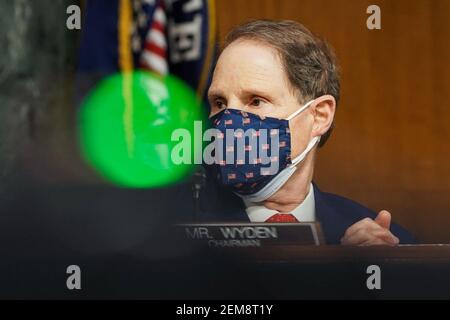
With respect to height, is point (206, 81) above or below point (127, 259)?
above

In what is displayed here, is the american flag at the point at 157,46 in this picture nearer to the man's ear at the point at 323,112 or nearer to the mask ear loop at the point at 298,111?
the mask ear loop at the point at 298,111

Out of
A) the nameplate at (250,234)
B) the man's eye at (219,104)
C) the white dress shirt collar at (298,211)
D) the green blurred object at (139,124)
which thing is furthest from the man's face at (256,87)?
the nameplate at (250,234)

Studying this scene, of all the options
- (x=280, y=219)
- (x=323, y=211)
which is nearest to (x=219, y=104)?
(x=280, y=219)

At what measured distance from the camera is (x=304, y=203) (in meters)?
5.20

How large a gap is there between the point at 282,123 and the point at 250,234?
68 centimetres

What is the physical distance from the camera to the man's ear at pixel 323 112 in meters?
5.13

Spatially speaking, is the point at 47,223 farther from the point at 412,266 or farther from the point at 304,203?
the point at 412,266

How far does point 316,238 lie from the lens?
16.9 feet

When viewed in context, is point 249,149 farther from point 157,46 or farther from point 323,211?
point 157,46

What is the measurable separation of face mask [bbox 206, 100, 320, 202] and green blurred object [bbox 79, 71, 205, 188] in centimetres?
15

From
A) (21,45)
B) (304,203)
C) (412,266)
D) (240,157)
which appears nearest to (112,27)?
(21,45)

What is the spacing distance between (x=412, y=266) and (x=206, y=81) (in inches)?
65.4
